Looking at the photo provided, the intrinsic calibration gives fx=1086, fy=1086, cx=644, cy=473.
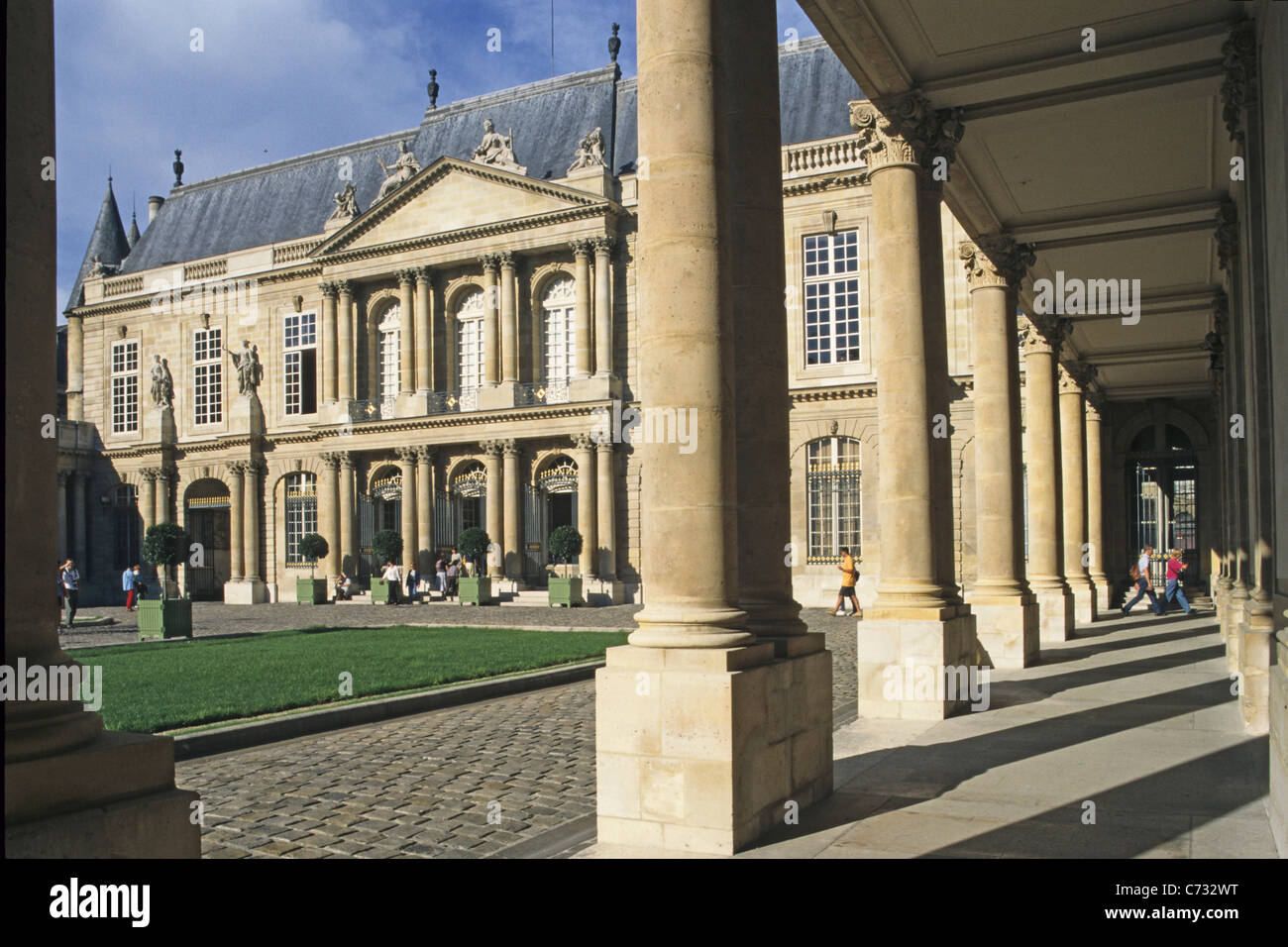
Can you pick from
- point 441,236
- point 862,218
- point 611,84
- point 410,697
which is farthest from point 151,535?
point 410,697

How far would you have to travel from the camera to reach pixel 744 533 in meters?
7.24

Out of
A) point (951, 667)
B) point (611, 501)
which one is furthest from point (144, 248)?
point (951, 667)

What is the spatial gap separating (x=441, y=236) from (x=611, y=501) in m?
12.0

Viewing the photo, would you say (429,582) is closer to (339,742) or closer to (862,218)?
(862,218)

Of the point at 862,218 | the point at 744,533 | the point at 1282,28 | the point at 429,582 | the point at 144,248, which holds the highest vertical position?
the point at 144,248

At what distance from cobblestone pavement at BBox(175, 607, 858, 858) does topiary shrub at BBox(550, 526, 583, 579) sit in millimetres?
23194

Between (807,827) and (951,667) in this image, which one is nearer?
(807,827)

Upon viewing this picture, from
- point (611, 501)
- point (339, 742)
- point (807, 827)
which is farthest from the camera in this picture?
point (611, 501)

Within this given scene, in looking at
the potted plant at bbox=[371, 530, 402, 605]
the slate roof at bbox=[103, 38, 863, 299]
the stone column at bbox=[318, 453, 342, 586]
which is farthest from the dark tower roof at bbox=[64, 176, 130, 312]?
the potted plant at bbox=[371, 530, 402, 605]

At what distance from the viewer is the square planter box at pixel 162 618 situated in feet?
73.6

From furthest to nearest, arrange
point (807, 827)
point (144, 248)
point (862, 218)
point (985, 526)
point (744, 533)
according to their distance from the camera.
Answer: point (144, 248), point (862, 218), point (985, 526), point (744, 533), point (807, 827)

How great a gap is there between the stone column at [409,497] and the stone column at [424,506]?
0.12 metres

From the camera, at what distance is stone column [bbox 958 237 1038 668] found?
14625 mm

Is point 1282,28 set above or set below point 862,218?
below
